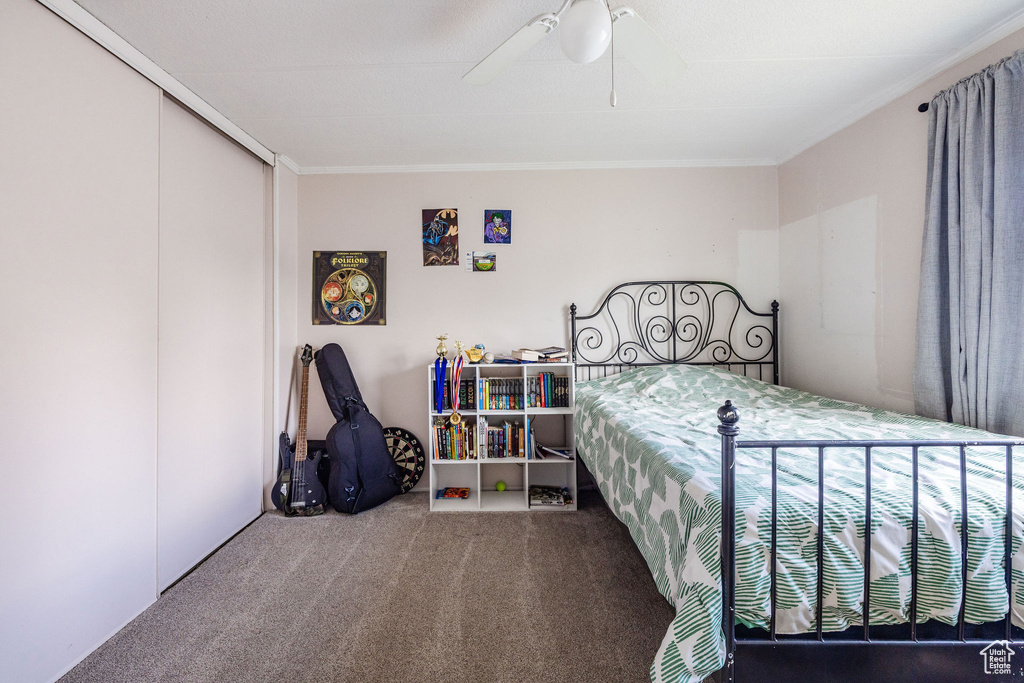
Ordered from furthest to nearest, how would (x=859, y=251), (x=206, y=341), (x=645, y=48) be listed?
(x=859, y=251)
(x=206, y=341)
(x=645, y=48)

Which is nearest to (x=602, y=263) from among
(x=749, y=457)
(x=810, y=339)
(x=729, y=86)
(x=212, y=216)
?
(x=729, y=86)

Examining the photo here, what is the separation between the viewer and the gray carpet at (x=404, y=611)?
4.77 ft

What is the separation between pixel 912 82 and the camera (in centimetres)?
204

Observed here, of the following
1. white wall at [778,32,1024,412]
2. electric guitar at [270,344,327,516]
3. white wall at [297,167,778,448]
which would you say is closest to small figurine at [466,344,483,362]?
white wall at [297,167,778,448]

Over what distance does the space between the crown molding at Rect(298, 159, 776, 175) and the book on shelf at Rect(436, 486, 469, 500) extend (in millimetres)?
2284

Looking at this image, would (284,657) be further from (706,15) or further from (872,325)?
(872,325)

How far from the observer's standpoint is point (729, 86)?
2084 mm

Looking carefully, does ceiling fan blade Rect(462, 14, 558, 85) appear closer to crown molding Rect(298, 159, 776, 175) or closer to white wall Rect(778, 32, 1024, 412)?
crown molding Rect(298, 159, 776, 175)

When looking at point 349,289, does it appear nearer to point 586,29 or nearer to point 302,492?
point 302,492

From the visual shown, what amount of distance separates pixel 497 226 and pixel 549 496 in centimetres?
191

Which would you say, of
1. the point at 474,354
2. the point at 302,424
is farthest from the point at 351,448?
the point at 474,354

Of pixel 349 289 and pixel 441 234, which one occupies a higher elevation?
pixel 441 234

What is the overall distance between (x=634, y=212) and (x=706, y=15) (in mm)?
1494

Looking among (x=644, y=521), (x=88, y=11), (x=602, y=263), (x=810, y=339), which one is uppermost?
(x=88, y=11)
